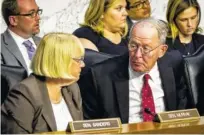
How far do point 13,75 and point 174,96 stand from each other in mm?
1311

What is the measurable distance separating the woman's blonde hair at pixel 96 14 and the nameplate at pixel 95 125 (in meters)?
0.66

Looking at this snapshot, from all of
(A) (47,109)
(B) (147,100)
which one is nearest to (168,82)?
(B) (147,100)

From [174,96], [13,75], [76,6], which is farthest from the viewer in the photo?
[174,96]

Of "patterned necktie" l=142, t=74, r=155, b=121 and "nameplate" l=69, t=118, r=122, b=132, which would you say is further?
"patterned necktie" l=142, t=74, r=155, b=121

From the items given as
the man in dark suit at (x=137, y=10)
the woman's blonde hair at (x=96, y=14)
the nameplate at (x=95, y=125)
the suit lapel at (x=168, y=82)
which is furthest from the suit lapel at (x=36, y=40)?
the suit lapel at (x=168, y=82)

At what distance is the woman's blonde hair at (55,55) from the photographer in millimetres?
3381

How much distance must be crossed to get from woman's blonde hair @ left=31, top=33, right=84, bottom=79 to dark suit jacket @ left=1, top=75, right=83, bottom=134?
8cm

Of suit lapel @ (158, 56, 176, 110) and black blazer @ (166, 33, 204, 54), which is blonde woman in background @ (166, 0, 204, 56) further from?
suit lapel @ (158, 56, 176, 110)

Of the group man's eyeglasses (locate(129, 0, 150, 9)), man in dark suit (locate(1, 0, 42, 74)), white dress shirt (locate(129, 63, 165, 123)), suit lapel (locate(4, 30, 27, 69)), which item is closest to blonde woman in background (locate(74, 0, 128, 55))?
man's eyeglasses (locate(129, 0, 150, 9))

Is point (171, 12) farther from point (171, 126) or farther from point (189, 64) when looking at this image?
point (171, 126)

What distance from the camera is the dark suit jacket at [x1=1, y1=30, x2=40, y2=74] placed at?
3369mm

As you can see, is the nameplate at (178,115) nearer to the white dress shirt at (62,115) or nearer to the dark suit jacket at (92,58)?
the dark suit jacket at (92,58)

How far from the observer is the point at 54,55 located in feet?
11.1

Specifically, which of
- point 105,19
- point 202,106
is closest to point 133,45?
point 105,19
